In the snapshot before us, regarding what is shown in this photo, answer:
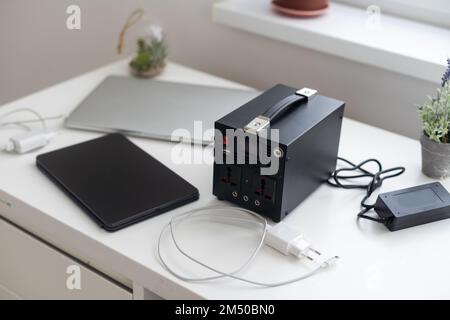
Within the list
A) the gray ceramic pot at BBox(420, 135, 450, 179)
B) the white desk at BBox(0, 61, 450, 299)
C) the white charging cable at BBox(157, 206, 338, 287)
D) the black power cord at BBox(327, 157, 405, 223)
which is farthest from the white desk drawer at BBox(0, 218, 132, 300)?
the gray ceramic pot at BBox(420, 135, 450, 179)

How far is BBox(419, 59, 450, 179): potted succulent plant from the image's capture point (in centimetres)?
101

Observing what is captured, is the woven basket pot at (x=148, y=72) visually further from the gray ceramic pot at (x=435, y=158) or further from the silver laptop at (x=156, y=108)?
the gray ceramic pot at (x=435, y=158)

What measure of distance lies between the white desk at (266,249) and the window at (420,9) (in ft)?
1.39

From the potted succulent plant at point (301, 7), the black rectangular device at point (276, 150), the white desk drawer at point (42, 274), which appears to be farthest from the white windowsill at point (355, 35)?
the white desk drawer at point (42, 274)

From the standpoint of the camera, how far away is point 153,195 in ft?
3.13

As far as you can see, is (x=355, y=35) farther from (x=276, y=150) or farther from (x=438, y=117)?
(x=276, y=150)

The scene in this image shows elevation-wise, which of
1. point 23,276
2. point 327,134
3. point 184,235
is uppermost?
point 327,134

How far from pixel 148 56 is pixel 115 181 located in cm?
46

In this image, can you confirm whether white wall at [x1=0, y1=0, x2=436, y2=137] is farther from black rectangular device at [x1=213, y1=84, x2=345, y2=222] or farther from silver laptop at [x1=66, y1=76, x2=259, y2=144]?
black rectangular device at [x1=213, y1=84, x2=345, y2=222]

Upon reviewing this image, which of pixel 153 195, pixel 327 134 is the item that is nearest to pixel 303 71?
pixel 327 134

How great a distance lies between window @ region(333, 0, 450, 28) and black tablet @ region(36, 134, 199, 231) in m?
0.74
